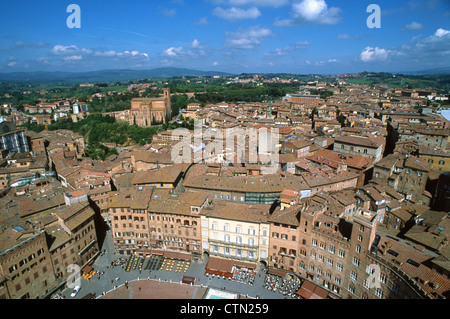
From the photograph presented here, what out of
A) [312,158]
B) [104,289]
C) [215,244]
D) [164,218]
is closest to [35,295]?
[104,289]

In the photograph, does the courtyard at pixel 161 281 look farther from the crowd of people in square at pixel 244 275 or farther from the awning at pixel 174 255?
the awning at pixel 174 255

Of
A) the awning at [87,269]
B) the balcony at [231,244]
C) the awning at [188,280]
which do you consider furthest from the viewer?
the awning at [87,269]

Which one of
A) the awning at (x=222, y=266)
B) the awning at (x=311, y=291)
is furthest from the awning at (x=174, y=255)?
the awning at (x=311, y=291)

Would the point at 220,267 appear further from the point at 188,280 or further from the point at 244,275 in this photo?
the point at 188,280

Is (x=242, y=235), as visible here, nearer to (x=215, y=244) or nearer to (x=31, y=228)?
(x=215, y=244)

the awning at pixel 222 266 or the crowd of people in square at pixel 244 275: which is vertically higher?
the awning at pixel 222 266

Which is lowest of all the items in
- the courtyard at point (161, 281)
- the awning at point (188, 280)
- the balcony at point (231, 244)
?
the courtyard at point (161, 281)

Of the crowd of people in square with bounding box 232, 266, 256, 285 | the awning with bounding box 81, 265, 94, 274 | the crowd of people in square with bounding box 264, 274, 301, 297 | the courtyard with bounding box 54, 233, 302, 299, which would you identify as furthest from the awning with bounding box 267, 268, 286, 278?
the awning with bounding box 81, 265, 94, 274

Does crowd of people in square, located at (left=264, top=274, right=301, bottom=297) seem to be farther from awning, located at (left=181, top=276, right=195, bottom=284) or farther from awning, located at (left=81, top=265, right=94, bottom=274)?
awning, located at (left=81, top=265, right=94, bottom=274)

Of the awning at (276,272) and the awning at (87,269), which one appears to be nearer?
the awning at (276,272)
